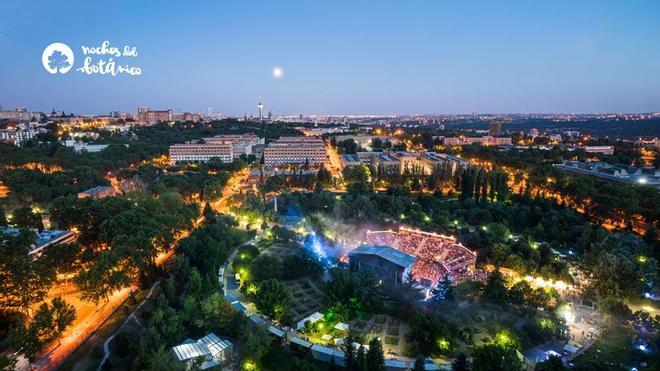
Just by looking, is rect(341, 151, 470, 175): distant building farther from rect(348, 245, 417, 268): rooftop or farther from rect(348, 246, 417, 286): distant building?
rect(348, 246, 417, 286): distant building

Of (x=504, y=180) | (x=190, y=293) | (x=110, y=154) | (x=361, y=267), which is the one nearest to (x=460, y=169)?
(x=504, y=180)

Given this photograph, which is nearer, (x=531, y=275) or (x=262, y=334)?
(x=262, y=334)

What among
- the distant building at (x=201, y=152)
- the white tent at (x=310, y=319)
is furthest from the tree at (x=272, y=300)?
the distant building at (x=201, y=152)

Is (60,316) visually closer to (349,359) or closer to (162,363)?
(162,363)

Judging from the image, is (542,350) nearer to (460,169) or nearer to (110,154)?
(460,169)

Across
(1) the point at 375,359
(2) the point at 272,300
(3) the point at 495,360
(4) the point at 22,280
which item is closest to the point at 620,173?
(3) the point at 495,360

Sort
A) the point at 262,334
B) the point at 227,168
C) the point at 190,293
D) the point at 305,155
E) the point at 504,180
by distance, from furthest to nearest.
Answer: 1. the point at 305,155
2. the point at 227,168
3. the point at 504,180
4. the point at 190,293
5. the point at 262,334
